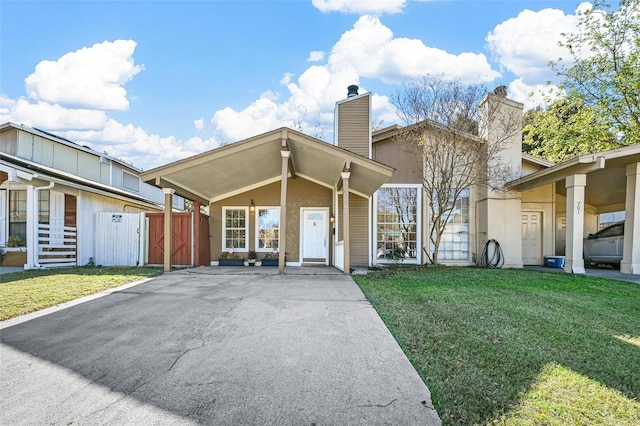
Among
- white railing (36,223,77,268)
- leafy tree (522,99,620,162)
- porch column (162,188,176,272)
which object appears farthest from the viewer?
leafy tree (522,99,620,162)

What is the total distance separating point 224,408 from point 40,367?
1.89 m

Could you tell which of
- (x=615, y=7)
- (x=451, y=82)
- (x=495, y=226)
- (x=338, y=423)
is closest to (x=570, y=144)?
(x=615, y=7)

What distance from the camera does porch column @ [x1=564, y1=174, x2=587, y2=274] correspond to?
27.5ft

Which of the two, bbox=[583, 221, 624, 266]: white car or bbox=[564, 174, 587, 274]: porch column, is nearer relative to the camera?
bbox=[564, 174, 587, 274]: porch column

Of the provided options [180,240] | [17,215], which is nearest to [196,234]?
[180,240]

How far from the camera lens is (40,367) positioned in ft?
9.48

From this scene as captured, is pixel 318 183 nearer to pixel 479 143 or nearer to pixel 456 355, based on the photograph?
pixel 479 143

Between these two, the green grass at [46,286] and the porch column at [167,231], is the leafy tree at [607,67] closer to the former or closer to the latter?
the porch column at [167,231]

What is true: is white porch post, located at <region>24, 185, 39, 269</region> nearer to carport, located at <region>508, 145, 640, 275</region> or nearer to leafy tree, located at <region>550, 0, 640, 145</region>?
carport, located at <region>508, 145, 640, 275</region>

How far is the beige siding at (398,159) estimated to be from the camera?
10906 mm

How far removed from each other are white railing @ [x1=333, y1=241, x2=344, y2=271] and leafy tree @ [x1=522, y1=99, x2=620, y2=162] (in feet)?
40.6

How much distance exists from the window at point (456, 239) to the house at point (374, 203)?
33 mm

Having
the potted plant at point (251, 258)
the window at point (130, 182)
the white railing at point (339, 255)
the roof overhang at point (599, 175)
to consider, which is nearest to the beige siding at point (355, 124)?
the white railing at point (339, 255)

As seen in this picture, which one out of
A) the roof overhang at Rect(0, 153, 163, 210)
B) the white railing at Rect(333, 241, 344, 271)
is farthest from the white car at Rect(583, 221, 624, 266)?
the roof overhang at Rect(0, 153, 163, 210)
